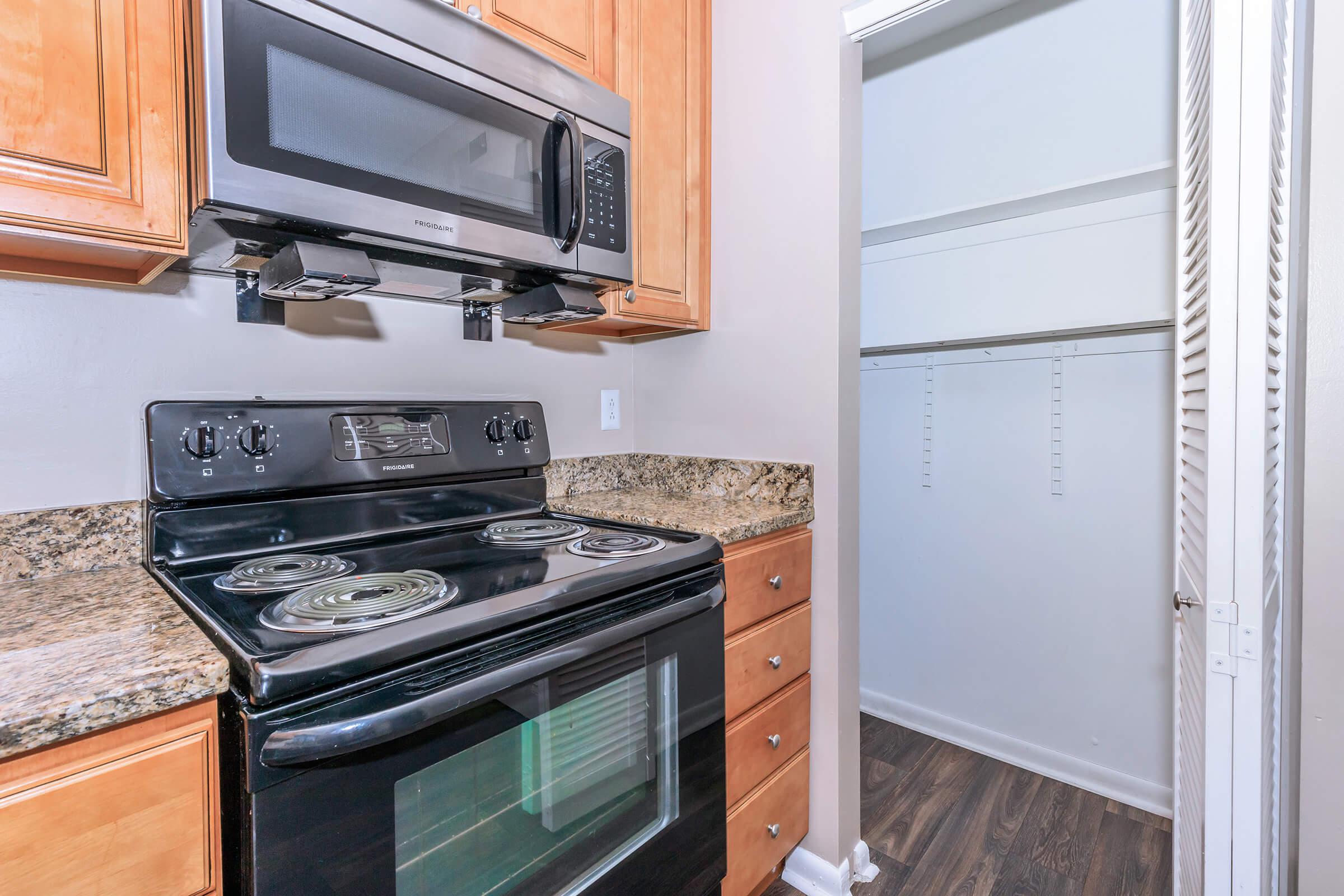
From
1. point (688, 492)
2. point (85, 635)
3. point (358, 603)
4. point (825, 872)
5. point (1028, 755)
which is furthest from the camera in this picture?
point (1028, 755)

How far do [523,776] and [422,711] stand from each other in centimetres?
25

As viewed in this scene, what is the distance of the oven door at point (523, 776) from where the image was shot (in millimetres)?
688

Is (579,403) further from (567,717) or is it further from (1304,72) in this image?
(1304,72)

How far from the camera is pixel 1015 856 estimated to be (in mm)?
1688

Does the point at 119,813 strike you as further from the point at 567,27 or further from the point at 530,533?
the point at 567,27

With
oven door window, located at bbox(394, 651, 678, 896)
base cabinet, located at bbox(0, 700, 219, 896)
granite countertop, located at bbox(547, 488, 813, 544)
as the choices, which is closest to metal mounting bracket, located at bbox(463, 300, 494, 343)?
granite countertop, located at bbox(547, 488, 813, 544)

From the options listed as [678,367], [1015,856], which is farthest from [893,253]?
[1015,856]

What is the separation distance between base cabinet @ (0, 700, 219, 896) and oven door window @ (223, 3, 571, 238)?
76 cm

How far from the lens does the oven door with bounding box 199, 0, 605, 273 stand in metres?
0.89

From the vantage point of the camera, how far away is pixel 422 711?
76 centimetres

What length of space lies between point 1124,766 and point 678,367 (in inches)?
73.1

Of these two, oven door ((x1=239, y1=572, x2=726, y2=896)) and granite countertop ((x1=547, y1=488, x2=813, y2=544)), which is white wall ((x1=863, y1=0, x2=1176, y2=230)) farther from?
oven door ((x1=239, y1=572, x2=726, y2=896))

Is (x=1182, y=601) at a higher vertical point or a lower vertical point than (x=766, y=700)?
higher

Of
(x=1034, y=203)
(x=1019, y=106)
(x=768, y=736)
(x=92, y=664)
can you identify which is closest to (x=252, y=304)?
(x=92, y=664)
